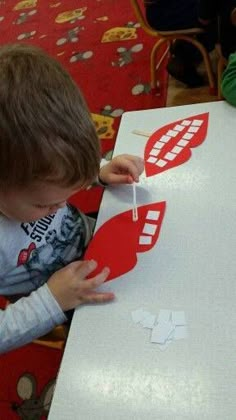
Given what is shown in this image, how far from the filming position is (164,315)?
607mm

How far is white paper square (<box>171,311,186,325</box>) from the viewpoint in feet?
1.95

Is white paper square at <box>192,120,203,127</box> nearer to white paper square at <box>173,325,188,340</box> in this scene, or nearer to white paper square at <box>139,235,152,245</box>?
white paper square at <box>139,235,152,245</box>

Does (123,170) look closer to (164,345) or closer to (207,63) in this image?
(164,345)

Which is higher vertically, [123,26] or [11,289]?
[11,289]

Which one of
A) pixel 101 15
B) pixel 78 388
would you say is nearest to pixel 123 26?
pixel 101 15

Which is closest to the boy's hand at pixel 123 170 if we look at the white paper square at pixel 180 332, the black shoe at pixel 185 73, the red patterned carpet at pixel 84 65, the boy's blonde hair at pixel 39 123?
the boy's blonde hair at pixel 39 123

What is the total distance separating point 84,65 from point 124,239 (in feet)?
6.01

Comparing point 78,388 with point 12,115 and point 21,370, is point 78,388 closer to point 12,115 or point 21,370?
point 12,115

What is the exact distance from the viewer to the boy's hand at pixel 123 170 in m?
0.81

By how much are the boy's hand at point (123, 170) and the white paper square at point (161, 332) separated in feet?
0.99

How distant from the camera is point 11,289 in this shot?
793 mm

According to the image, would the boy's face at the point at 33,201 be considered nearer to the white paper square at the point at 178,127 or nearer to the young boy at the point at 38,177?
the young boy at the point at 38,177

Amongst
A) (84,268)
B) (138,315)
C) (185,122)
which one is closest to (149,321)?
(138,315)

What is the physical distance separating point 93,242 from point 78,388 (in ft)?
0.81
